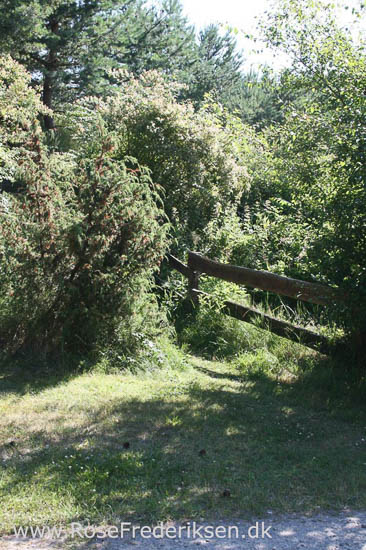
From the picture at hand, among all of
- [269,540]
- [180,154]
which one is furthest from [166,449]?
[180,154]

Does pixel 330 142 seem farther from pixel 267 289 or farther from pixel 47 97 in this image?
pixel 47 97

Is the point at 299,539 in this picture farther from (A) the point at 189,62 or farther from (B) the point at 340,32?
(A) the point at 189,62

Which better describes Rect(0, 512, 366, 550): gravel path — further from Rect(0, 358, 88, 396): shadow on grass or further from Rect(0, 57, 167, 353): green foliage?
Rect(0, 57, 167, 353): green foliage

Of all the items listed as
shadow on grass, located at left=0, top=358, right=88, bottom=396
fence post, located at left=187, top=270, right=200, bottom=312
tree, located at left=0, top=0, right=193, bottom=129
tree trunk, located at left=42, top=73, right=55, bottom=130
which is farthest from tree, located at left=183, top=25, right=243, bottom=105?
shadow on grass, located at left=0, top=358, right=88, bottom=396

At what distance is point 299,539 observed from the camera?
11.3 feet

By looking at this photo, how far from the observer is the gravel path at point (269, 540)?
3.33 m

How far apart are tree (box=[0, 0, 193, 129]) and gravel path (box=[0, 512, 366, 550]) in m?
20.4

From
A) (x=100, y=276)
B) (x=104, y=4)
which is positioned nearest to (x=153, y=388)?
(x=100, y=276)

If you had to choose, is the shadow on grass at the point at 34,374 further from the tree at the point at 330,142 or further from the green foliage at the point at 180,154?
the green foliage at the point at 180,154

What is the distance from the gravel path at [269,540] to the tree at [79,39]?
20439 millimetres

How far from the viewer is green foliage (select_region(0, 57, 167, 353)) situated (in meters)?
6.62

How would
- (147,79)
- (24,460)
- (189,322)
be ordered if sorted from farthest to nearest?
(147,79) → (189,322) → (24,460)

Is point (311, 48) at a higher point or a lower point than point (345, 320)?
higher

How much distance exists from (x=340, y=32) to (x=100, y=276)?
4.50 m
